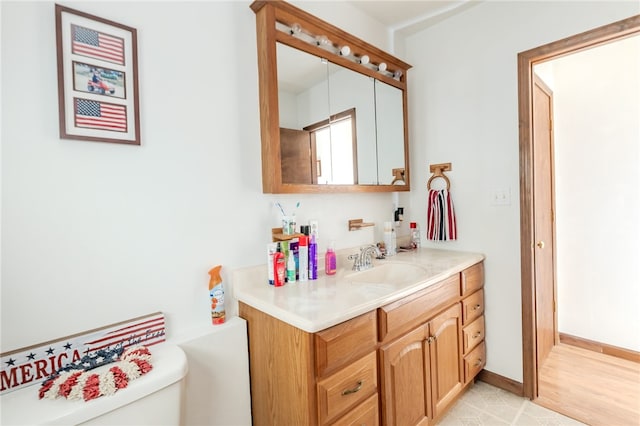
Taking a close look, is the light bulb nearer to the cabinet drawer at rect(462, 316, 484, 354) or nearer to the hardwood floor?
the cabinet drawer at rect(462, 316, 484, 354)

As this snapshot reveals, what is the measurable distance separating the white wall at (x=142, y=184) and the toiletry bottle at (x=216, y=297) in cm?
4

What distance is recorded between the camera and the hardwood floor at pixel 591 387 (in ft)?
5.45

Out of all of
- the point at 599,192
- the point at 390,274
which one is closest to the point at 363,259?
the point at 390,274

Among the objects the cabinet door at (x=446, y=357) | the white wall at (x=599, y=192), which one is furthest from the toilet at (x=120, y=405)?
the white wall at (x=599, y=192)

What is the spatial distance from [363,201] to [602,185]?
1.87 m

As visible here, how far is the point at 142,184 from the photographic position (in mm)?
1099

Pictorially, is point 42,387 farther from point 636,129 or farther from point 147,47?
point 636,129

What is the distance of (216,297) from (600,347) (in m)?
2.86

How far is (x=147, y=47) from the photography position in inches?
44.1

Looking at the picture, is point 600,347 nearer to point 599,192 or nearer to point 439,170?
point 599,192

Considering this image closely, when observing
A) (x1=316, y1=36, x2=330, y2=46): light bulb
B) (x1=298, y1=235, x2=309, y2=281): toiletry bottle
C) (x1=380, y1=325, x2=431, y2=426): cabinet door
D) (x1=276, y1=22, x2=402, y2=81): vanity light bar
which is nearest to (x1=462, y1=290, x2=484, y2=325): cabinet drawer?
(x1=380, y1=325, x2=431, y2=426): cabinet door

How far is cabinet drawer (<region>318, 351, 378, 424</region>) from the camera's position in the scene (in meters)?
1.00

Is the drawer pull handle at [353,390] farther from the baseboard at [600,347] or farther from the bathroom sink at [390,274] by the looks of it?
the baseboard at [600,347]

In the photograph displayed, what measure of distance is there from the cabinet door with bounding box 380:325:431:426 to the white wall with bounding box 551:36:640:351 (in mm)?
1854
